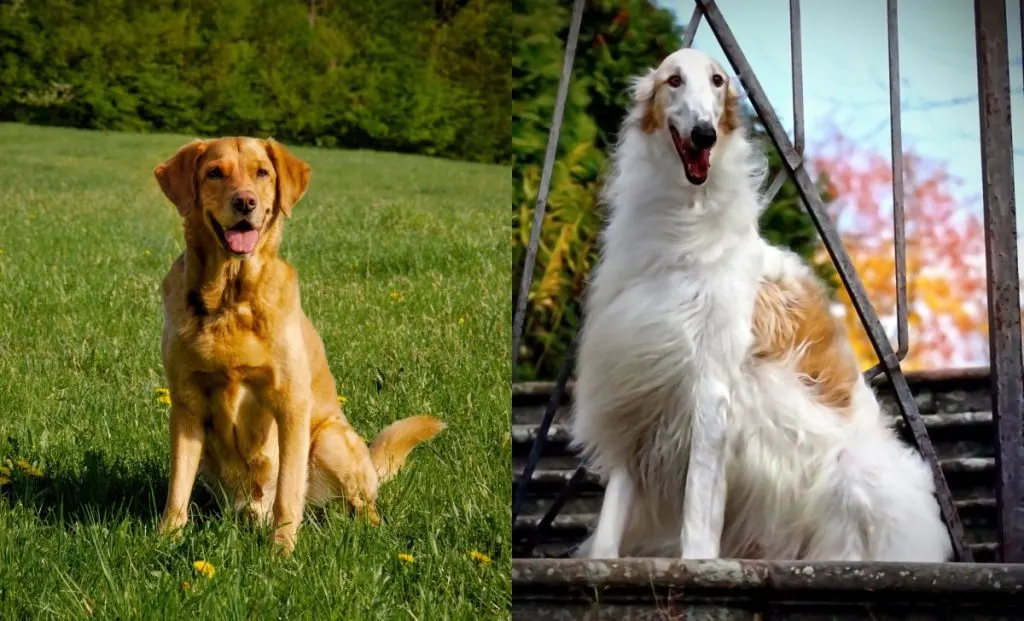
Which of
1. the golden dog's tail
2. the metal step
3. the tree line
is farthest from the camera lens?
the tree line

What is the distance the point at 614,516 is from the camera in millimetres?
1935

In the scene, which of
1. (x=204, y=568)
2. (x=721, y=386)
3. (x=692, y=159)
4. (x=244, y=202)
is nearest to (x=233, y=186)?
(x=244, y=202)

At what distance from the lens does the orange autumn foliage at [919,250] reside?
1.95m

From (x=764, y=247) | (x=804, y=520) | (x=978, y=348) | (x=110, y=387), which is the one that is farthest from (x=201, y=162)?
(x=978, y=348)

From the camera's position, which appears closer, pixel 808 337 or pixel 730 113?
pixel 730 113

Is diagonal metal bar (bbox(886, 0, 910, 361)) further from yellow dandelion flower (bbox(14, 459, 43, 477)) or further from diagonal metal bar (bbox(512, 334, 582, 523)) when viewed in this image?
yellow dandelion flower (bbox(14, 459, 43, 477))

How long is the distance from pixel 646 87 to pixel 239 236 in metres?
0.80

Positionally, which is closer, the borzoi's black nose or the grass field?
the borzoi's black nose

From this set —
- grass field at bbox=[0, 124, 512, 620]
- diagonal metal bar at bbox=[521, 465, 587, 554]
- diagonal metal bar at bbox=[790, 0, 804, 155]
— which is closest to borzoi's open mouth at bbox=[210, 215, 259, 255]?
grass field at bbox=[0, 124, 512, 620]

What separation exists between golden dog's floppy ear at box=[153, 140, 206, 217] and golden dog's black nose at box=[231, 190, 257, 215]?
7 cm

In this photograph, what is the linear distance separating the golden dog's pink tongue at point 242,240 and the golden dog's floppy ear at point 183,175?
88 millimetres

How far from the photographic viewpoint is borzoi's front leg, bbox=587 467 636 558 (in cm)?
191

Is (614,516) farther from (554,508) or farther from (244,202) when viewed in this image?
(244,202)

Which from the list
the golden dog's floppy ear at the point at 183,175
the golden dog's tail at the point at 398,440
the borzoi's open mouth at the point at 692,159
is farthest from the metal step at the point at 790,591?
the golden dog's floppy ear at the point at 183,175
